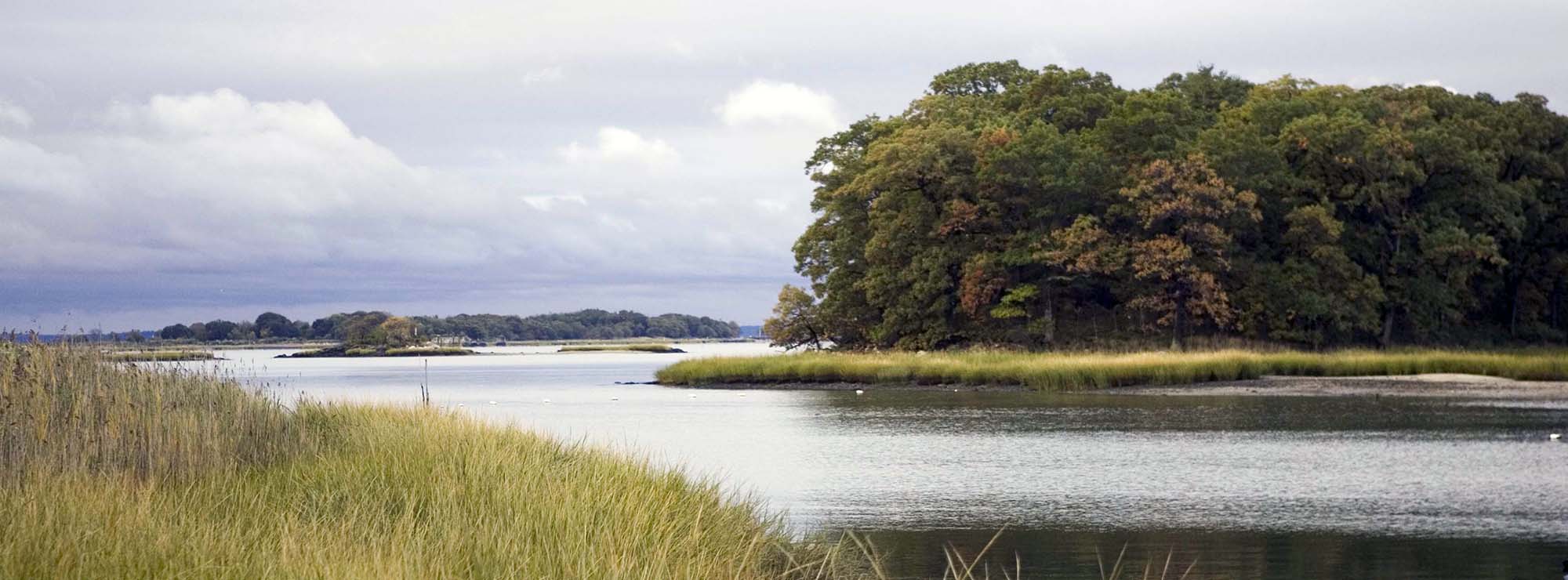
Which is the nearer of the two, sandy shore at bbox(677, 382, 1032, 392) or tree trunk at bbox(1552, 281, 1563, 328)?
sandy shore at bbox(677, 382, 1032, 392)

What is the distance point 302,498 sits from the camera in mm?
10578

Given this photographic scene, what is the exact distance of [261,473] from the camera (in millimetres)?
11969

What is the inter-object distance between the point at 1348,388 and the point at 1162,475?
2240cm

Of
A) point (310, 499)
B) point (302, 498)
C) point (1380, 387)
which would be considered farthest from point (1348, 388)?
point (302, 498)

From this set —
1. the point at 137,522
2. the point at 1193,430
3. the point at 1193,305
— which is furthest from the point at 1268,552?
the point at 1193,305

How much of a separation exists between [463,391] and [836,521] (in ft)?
123

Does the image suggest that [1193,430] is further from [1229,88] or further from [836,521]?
[1229,88]

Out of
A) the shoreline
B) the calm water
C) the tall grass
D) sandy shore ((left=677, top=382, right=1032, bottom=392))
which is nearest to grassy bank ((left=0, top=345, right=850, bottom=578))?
the tall grass

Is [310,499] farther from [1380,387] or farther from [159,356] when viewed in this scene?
[1380,387]

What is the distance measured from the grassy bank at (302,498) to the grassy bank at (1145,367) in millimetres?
30460

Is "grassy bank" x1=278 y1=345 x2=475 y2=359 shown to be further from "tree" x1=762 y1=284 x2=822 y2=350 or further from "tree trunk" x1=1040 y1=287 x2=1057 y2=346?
"tree trunk" x1=1040 y1=287 x2=1057 y2=346

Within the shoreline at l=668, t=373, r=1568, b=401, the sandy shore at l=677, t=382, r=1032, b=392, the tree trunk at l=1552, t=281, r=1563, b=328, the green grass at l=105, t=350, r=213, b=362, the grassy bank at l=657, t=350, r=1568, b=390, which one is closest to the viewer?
the green grass at l=105, t=350, r=213, b=362

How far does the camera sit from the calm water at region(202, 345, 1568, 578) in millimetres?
13359

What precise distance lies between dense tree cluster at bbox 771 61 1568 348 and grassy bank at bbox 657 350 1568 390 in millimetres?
3629
